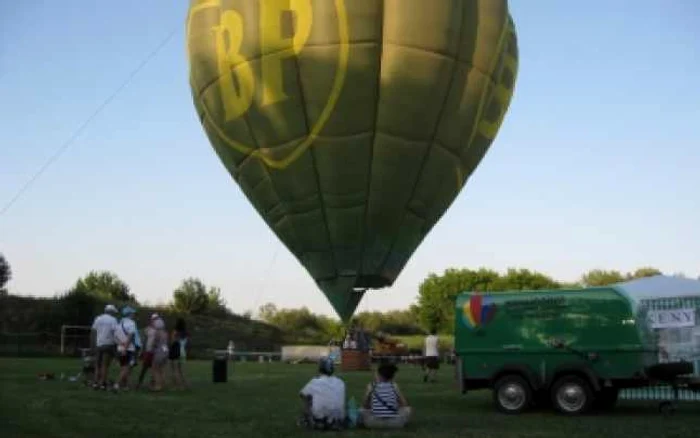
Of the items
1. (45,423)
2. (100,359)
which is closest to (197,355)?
(100,359)

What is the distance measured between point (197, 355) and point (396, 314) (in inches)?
2349

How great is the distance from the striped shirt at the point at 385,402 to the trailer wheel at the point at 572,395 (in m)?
3.74

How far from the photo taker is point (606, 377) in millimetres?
12352

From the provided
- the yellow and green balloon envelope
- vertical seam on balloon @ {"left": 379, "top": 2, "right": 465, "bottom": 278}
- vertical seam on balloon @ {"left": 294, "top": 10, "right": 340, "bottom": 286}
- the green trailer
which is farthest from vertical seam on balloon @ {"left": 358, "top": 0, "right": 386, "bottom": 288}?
the green trailer

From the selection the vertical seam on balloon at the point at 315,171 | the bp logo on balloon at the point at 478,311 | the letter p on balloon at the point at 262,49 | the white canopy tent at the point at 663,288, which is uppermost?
the letter p on balloon at the point at 262,49

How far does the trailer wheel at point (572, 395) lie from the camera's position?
12.3m

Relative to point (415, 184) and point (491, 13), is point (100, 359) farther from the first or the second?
point (491, 13)

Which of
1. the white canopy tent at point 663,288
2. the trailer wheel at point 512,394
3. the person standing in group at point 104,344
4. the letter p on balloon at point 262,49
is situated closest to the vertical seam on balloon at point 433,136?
the letter p on balloon at point 262,49

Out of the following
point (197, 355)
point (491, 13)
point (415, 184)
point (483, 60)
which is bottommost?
point (197, 355)

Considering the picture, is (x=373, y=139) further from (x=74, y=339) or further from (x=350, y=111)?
(x=74, y=339)

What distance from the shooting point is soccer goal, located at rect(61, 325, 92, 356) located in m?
41.5

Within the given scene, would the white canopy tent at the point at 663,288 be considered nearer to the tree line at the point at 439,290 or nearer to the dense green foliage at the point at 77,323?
the dense green foliage at the point at 77,323

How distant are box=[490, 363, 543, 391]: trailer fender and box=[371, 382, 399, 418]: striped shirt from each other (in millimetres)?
3525

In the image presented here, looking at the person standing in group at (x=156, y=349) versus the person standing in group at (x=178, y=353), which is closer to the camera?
the person standing in group at (x=156, y=349)
